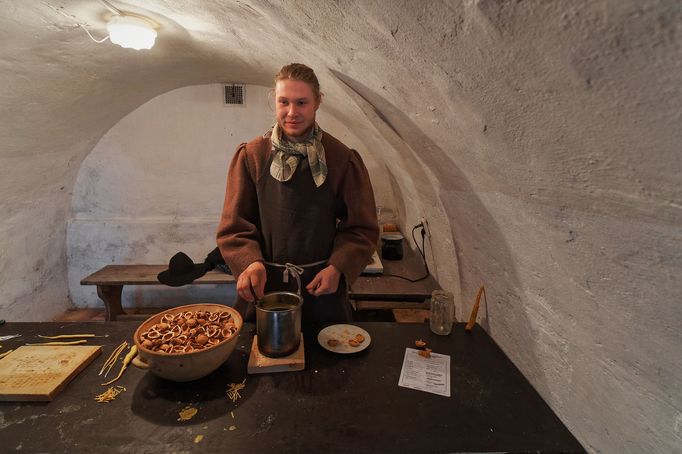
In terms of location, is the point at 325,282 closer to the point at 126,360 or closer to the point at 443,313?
the point at 443,313

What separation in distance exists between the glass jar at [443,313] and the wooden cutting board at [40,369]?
1041 mm

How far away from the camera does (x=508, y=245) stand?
1062 mm

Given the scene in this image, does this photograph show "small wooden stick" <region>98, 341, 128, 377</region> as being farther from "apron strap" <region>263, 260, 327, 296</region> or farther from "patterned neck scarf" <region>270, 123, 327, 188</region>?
"patterned neck scarf" <region>270, 123, 327, 188</region>

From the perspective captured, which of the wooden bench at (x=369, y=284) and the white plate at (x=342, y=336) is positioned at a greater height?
the white plate at (x=342, y=336)

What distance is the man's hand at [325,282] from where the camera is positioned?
1.22 meters

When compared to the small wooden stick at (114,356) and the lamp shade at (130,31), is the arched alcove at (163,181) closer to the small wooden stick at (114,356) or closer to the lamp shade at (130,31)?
the lamp shade at (130,31)

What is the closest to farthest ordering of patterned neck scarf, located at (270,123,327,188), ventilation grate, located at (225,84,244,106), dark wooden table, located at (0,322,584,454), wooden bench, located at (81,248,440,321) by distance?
dark wooden table, located at (0,322,584,454)
patterned neck scarf, located at (270,123,327,188)
wooden bench, located at (81,248,440,321)
ventilation grate, located at (225,84,244,106)

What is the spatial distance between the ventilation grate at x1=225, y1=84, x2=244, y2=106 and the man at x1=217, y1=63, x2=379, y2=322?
72.7 inches

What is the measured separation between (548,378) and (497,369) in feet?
0.47

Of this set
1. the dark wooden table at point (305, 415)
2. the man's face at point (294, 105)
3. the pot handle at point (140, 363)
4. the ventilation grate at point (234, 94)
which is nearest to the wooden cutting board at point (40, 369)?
the dark wooden table at point (305, 415)

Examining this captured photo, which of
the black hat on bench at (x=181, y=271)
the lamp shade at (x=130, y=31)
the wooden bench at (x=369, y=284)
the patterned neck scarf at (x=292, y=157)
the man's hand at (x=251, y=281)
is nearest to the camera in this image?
the man's hand at (x=251, y=281)

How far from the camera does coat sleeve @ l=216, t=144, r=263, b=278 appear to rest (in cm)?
126

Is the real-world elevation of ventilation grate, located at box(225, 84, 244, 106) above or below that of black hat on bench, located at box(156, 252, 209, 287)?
above

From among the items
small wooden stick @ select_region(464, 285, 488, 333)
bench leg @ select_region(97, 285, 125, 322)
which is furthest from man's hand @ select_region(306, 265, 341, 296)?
bench leg @ select_region(97, 285, 125, 322)
